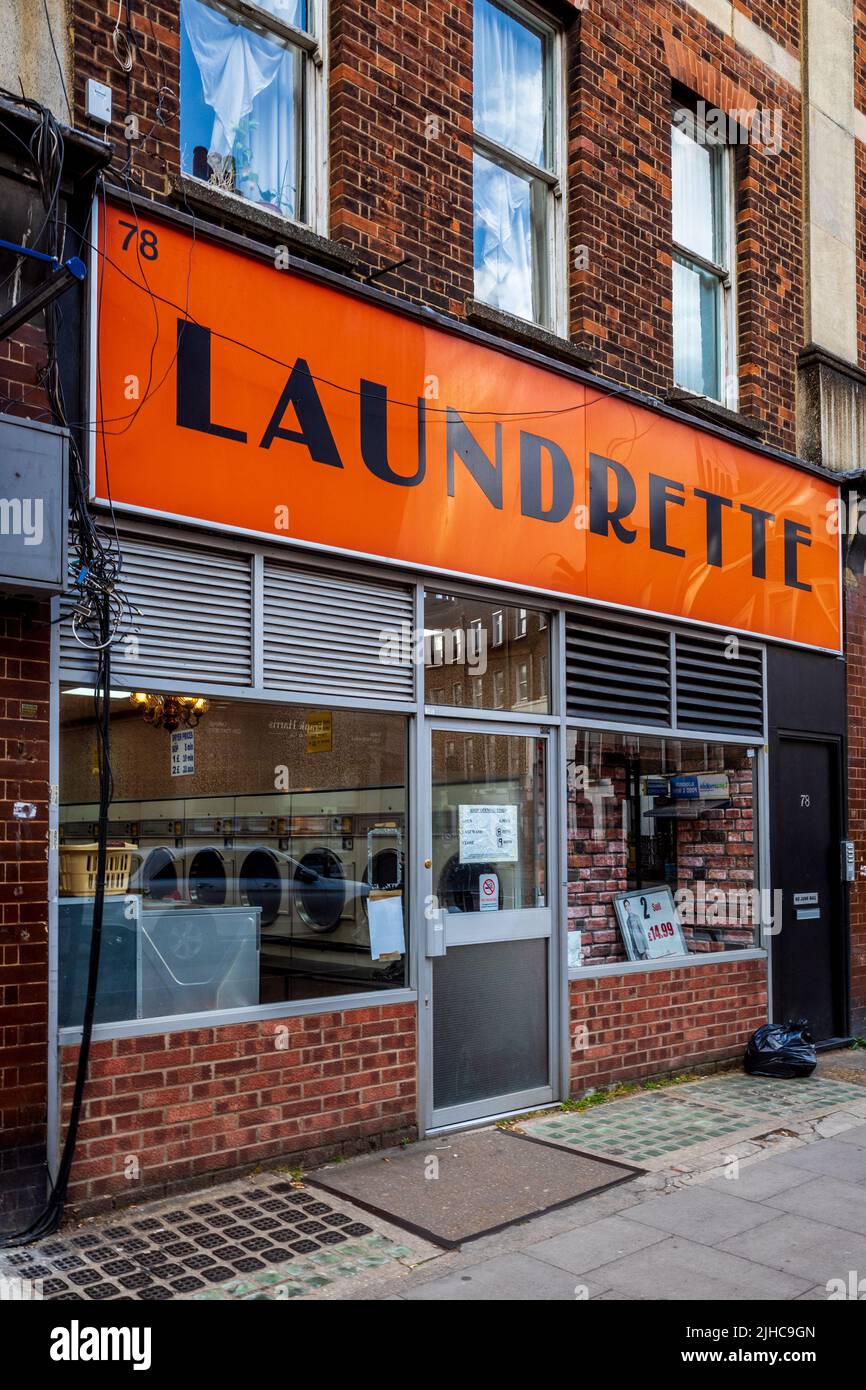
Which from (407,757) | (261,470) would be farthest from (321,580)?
(407,757)

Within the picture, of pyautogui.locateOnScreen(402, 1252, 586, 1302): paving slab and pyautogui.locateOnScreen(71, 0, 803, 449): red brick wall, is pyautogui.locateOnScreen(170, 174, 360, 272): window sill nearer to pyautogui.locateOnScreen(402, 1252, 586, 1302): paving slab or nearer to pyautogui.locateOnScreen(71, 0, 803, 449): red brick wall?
pyautogui.locateOnScreen(71, 0, 803, 449): red brick wall

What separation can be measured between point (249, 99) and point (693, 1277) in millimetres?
6083

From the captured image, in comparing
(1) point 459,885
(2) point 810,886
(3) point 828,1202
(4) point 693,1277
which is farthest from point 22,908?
(2) point 810,886

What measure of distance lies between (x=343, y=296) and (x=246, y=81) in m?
1.35

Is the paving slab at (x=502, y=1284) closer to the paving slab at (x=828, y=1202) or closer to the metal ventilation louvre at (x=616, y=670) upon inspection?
the paving slab at (x=828, y=1202)

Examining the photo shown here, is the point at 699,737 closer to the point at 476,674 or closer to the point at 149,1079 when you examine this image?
the point at 476,674

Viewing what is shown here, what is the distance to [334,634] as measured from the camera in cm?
629

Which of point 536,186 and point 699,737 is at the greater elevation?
point 536,186

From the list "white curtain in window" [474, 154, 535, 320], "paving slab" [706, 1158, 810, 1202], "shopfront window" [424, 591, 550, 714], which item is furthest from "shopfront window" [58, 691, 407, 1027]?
"white curtain in window" [474, 154, 535, 320]

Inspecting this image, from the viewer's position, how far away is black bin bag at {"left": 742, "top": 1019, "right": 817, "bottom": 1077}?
832 centimetres

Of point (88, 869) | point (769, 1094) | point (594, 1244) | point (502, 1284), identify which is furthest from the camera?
point (769, 1094)

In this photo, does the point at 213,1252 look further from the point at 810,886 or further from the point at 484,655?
the point at 810,886

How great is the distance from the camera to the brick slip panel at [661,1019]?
7.52m

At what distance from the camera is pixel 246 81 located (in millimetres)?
6520
